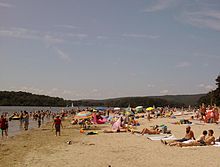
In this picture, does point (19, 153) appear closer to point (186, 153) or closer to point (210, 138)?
point (186, 153)

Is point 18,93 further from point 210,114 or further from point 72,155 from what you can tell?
point 72,155

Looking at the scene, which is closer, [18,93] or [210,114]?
[210,114]

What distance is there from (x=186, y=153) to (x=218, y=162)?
1.88 meters

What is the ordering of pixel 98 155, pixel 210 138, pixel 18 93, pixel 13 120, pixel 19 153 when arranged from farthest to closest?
pixel 18 93, pixel 13 120, pixel 210 138, pixel 19 153, pixel 98 155

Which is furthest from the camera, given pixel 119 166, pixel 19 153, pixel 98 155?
pixel 19 153

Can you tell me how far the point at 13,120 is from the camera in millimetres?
47188

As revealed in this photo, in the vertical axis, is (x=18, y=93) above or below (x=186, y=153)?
above

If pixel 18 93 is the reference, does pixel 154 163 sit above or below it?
below

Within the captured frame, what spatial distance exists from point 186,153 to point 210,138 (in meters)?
2.79

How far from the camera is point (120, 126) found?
23250mm

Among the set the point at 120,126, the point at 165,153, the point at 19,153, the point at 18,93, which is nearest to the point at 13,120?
the point at 120,126

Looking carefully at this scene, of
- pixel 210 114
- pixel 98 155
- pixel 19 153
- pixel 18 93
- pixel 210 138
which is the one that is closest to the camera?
pixel 98 155

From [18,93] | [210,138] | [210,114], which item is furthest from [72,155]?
[18,93]

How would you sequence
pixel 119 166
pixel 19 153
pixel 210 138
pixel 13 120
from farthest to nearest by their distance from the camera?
pixel 13 120, pixel 210 138, pixel 19 153, pixel 119 166
